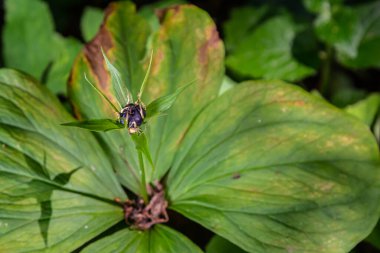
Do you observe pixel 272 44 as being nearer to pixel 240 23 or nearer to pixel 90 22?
pixel 240 23

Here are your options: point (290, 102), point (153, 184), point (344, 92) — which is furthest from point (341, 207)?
point (344, 92)

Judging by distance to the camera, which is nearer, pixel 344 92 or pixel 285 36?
pixel 344 92

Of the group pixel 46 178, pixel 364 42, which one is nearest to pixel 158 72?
pixel 46 178

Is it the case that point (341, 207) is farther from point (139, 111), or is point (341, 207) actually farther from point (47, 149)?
point (47, 149)

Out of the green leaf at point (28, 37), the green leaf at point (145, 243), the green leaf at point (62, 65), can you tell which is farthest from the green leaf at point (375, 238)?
the green leaf at point (28, 37)

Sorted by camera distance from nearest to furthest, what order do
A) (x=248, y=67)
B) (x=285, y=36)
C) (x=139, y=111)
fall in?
(x=139, y=111) < (x=248, y=67) < (x=285, y=36)

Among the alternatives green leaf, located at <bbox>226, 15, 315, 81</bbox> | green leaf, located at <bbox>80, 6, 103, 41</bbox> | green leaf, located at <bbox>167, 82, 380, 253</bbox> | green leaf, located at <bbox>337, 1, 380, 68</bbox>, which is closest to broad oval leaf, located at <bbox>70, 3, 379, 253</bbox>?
green leaf, located at <bbox>167, 82, 380, 253</bbox>

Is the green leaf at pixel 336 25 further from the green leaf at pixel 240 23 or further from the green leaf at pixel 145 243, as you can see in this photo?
the green leaf at pixel 145 243
